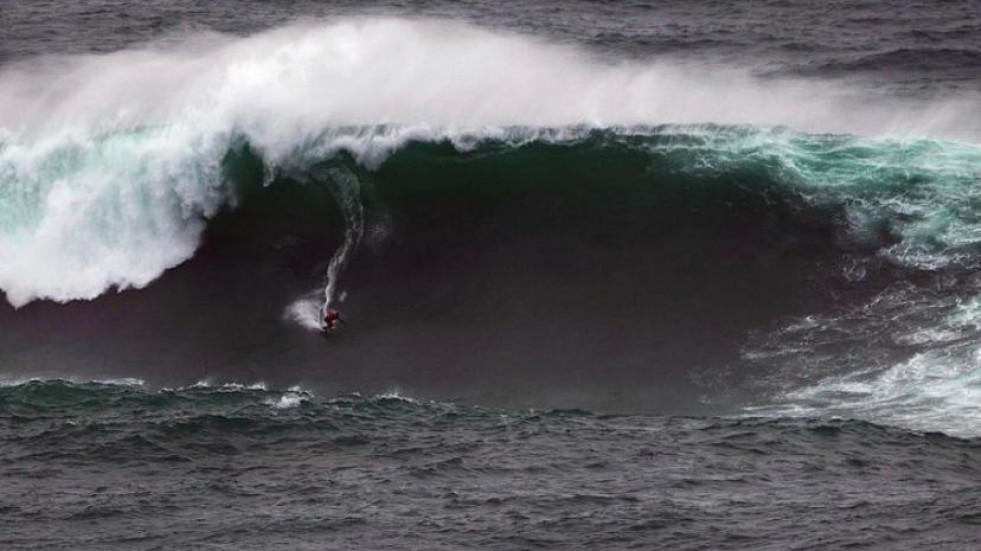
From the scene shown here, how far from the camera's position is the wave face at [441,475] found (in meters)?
22.9

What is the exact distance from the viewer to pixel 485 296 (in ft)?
101

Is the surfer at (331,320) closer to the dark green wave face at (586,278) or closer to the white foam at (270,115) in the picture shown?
the dark green wave face at (586,278)

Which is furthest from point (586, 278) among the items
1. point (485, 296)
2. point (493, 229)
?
point (493, 229)

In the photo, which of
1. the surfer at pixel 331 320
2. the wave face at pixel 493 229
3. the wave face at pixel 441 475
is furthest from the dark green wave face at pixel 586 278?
the wave face at pixel 441 475

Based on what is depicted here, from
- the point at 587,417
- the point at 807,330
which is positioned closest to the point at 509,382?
the point at 587,417

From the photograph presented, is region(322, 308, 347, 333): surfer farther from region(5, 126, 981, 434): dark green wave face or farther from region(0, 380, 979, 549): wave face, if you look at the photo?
region(0, 380, 979, 549): wave face

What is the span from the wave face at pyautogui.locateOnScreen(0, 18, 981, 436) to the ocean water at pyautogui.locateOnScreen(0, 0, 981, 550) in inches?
2.8

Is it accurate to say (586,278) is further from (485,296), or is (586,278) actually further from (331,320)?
(331,320)

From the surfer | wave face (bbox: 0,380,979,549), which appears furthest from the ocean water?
the surfer

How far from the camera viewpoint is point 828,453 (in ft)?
80.8

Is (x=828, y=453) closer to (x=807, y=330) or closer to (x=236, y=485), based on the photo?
(x=807, y=330)

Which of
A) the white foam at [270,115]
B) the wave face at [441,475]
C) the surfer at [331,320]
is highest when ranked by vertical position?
the white foam at [270,115]

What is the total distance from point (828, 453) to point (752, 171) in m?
9.21

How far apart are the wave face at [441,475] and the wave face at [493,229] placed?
1.37 m
